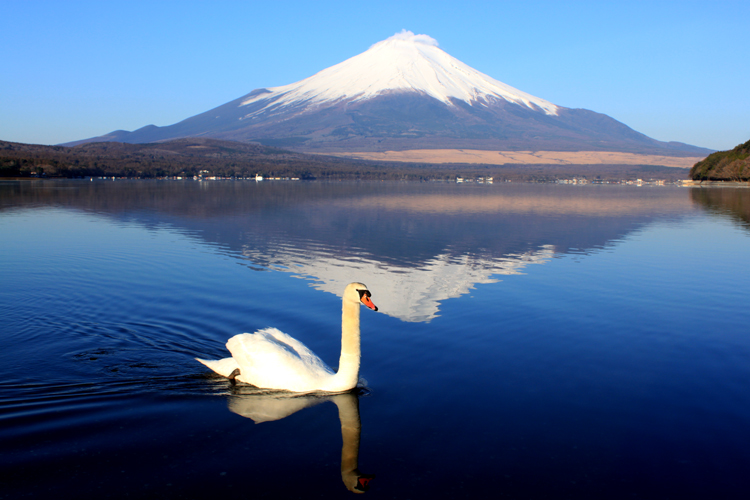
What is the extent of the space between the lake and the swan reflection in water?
0.11 feet

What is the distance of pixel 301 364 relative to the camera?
27.0ft

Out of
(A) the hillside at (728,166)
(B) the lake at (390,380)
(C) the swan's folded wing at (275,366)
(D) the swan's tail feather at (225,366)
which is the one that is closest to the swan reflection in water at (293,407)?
(B) the lake at (390,380)

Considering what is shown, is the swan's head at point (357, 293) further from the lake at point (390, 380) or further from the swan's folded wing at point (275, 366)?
the lake at point (390, 380)

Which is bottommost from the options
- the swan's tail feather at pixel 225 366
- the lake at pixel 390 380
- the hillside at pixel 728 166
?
the lake at pixel 390 380

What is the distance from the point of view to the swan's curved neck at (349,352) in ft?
27.1

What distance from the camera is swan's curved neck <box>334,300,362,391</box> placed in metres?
8.25

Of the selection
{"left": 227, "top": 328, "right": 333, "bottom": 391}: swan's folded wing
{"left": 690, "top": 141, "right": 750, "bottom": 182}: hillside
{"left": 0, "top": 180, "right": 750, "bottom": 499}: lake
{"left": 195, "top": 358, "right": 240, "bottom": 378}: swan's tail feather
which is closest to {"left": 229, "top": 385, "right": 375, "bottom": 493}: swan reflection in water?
{"left": 0, "top": 180, "right": 750, "bottom": 499}: lake

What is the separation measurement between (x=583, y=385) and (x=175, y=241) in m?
20.0

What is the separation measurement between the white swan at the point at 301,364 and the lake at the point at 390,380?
214 millimetres

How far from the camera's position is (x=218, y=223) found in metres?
33.4

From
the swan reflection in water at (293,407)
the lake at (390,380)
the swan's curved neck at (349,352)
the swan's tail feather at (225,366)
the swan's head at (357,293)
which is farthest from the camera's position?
the swan's tail feather at (225,366)

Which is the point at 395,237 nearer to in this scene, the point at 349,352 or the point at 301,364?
the point at 349,352

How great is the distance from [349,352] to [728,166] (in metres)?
110

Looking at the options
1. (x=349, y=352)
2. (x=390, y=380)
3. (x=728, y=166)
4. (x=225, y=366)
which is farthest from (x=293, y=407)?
(x=728, y=166)
